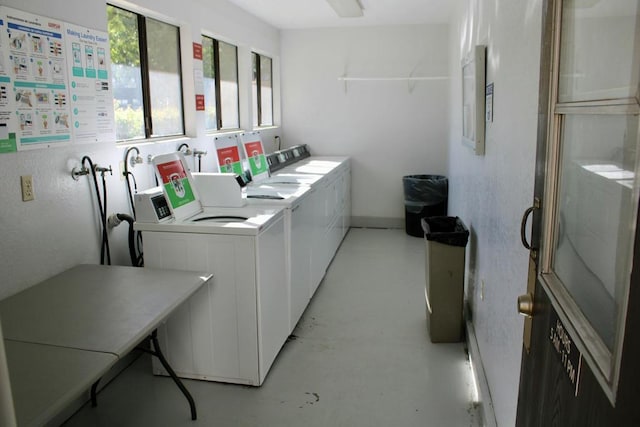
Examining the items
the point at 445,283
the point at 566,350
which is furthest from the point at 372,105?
the point at 566,350

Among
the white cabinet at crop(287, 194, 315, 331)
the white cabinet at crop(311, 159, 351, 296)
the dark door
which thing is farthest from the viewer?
the white cabinet at crop(311, 159, 351, 296)

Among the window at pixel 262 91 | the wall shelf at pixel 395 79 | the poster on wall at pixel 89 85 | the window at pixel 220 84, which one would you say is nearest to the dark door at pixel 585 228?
the poster on wall at pixel 89 85

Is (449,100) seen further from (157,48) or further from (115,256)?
(115,256)

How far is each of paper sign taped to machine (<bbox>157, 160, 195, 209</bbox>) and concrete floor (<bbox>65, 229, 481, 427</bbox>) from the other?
3.49 ft

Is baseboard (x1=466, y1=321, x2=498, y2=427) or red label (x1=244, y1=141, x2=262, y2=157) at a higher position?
red label (x1=244, y1=141, x2=262, y2=157)

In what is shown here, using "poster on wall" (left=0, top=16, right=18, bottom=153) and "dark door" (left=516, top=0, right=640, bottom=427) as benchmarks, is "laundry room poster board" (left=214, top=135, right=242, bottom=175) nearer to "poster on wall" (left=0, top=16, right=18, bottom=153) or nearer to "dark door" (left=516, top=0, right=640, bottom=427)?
"poster on wall" (left=0, top=16, right=18, bottom=153)

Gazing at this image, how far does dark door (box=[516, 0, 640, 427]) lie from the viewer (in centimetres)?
77

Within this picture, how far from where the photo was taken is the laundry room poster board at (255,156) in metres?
4.18

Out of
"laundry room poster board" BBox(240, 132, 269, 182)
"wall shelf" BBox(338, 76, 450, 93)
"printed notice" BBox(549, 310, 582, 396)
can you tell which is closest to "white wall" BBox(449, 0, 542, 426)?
"printed notice" BBox(549, 310, 582, 396)

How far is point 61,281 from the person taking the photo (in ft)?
7.68

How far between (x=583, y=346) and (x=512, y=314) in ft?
3.50

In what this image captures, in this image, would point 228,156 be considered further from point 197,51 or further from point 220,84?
point 220,84

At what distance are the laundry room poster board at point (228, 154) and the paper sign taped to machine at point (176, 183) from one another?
1.92 ft

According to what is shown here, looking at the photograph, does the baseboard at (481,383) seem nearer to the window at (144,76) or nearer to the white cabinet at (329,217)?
the white cabinet at (329,217)
